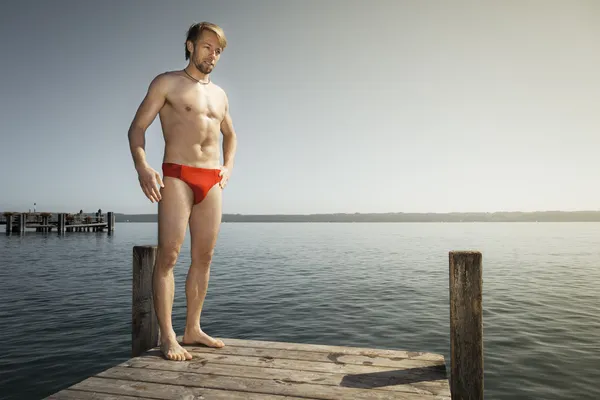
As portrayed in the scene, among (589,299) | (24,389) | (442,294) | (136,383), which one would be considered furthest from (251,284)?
(136,383)

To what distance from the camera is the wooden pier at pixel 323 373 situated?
3.05 meters

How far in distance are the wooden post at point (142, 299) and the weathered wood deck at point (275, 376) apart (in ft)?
0.78

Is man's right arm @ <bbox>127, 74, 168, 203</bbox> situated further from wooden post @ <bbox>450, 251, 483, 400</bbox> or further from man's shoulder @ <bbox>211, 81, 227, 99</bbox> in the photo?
wooden post @ <bbox>450, 251, 483, 400</bbox>

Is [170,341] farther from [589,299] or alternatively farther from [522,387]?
[589,299]

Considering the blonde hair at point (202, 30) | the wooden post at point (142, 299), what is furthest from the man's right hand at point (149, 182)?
the blonde hair at point (202, 30)

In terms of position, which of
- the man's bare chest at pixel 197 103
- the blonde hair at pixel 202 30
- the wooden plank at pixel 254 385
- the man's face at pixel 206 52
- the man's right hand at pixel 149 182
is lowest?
the wooden plank at pixel 254 385

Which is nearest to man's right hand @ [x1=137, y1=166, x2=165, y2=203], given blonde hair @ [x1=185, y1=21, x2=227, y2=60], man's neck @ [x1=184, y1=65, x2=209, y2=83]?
man's neck @ [x1=184, y1=65, x2=209, y2=83]

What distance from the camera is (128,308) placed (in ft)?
37.0

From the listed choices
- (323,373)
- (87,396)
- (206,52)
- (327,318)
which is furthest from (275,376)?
(327,318)

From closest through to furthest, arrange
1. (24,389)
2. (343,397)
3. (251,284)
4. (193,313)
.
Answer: (343,397), (193,313), (24,389), (251,284)

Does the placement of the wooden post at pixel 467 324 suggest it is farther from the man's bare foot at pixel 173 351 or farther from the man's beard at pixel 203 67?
the man's beard at pixel 203 67

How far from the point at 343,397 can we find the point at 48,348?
7113 millimetres

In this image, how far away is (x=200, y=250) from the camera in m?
4.15

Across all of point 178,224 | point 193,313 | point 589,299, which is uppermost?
point 178,224
